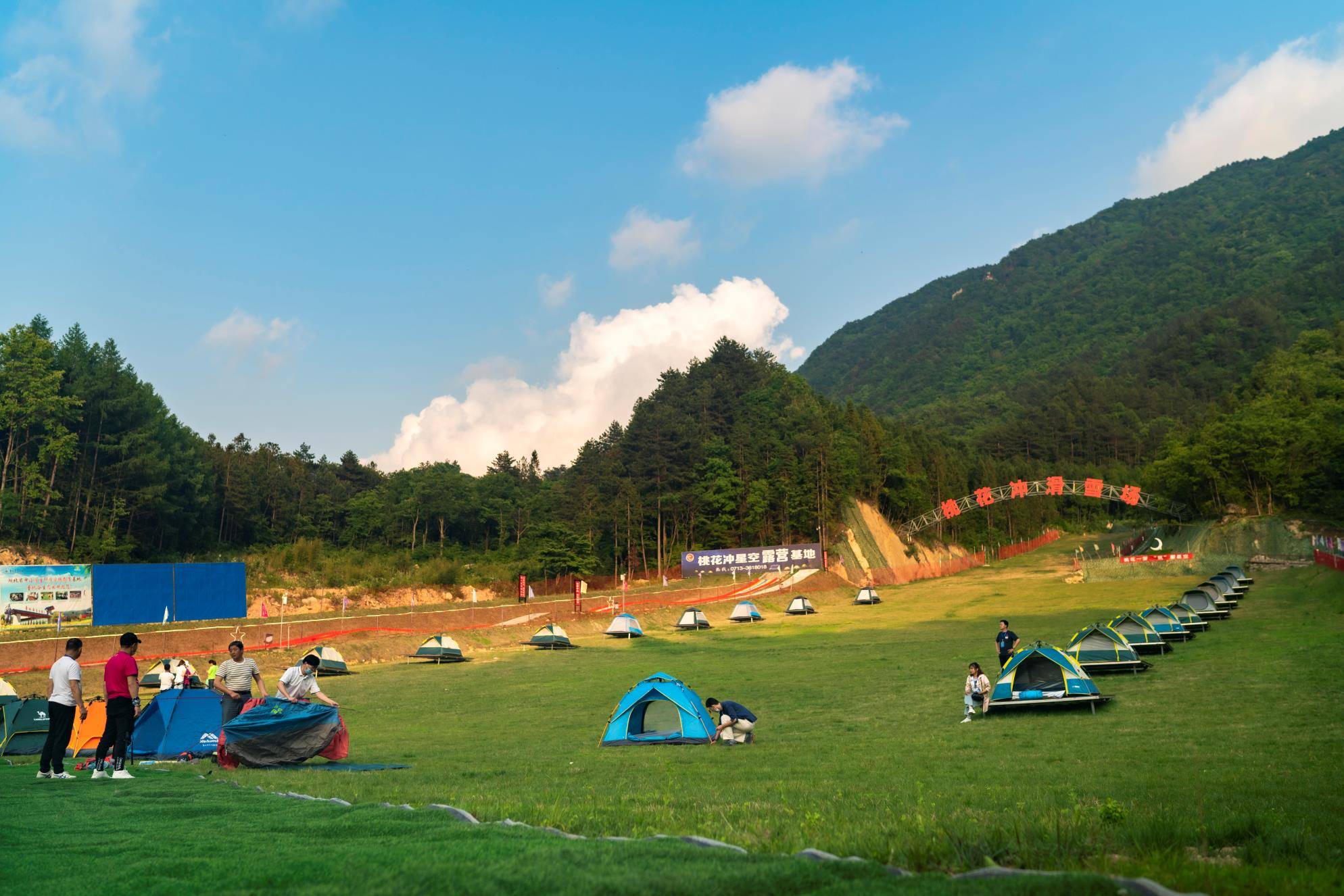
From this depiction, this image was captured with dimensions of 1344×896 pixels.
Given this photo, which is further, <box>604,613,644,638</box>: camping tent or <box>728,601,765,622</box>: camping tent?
<box>728,601,765,622</box>: camping tent

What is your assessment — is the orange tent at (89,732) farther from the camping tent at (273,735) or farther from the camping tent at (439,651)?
the camping tent at (439,651)

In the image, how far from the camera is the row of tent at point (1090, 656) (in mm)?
20516

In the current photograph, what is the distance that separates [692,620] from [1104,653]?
113 ft

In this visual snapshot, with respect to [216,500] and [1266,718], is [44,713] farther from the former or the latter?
[216,500]

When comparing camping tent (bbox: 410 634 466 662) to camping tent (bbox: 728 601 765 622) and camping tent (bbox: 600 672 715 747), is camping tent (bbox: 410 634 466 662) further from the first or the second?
camping tent (bbox: 600 672 715 747)

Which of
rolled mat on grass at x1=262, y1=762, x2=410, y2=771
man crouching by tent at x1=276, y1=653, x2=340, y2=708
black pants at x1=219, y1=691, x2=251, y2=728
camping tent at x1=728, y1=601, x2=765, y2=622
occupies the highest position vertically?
man crouching by tent at x1=276, y1=653, x2=340, y2=708

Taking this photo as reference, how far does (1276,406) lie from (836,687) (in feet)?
256

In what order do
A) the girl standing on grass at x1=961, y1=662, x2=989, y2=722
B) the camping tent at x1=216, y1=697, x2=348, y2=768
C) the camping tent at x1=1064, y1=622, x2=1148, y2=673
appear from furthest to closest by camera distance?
the camping tent at x1=1064, y1=622, x2=1148, y2=673 < the girl standing on grass at x1=961, y1=662, x2=989, y2=722 < the camping tent at x1=216, y1=697, x2=348, y2=768

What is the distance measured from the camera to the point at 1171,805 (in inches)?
352

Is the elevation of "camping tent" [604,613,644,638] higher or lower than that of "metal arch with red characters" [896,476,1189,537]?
lower

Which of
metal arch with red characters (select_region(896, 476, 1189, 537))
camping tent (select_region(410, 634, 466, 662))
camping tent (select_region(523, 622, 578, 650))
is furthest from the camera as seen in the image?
metal arch with red characters (select_region(896, 476, 1189, 537))

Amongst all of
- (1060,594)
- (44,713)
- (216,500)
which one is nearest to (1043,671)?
(44,713)

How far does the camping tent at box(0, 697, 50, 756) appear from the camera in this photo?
56.5ft

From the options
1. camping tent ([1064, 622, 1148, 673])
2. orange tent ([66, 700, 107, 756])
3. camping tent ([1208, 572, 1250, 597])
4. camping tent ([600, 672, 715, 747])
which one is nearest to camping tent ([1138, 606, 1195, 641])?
camping tent ([1064, 622, 1148, 673])
